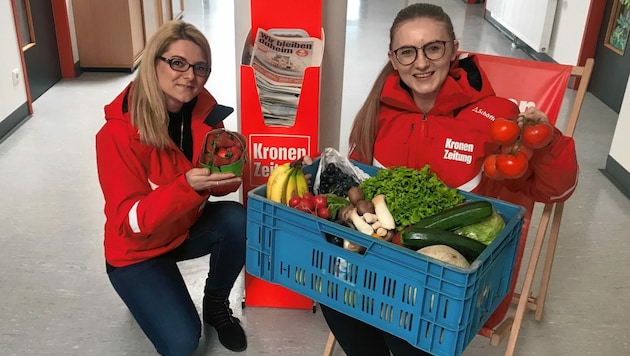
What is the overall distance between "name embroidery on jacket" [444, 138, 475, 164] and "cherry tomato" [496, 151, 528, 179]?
0.29m

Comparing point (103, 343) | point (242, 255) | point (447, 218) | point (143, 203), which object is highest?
point (447, 218)

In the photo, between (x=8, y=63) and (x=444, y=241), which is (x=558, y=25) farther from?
(x=444, y=241)

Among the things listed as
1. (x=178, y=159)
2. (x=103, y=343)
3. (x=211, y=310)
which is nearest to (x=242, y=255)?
(x=211, y=310)

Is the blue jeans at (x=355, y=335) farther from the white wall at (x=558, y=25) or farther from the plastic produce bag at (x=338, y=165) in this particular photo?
the white wall at (x=558, y=25)

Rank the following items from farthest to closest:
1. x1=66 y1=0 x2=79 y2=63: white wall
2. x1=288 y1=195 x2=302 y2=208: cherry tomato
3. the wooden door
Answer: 1. x1=66 y1=0 x2=79 y2=63: white wall
2. the wooden door
3. x1=288 y1=195 x2=302 y2=208: cherry tomato

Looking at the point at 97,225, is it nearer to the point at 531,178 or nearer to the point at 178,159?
the point at 178,159

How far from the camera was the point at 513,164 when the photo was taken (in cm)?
139

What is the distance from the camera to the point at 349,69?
5664 millimetres

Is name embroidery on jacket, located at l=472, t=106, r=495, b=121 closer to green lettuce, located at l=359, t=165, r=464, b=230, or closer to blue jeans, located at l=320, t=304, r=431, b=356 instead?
green lettuce, located at l=359, t=165, r=464, b=230

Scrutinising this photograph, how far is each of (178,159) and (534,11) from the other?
17.1ft

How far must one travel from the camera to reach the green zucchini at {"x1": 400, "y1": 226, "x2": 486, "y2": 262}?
1.25m

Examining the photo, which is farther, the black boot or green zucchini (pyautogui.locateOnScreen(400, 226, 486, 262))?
the black boot

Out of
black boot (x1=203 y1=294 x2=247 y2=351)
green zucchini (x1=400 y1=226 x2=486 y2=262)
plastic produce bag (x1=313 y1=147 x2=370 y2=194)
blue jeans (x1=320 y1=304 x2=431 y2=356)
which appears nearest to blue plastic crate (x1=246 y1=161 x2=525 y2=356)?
green zucchini (x1=400 y1=226 x2=486 y2=262)

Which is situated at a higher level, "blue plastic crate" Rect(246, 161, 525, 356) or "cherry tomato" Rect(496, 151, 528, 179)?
"cherry tomato" Rect(496, 151, 528, 179)
